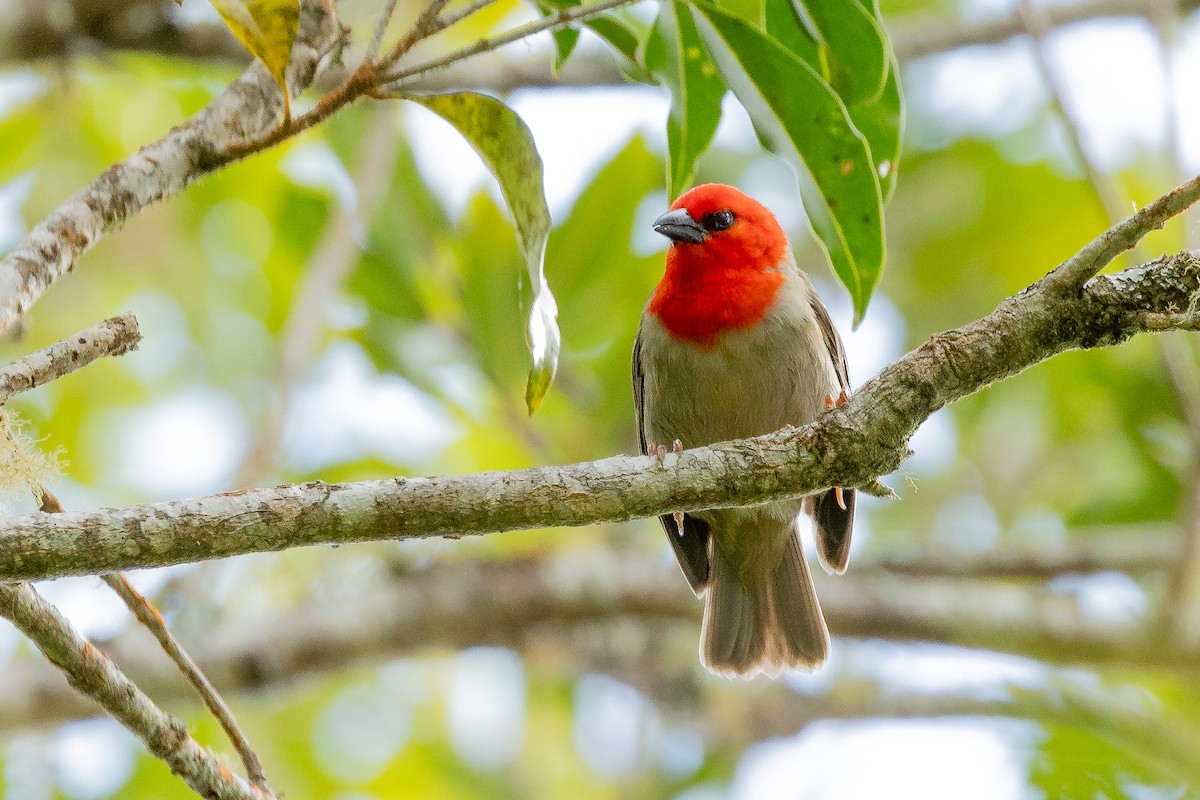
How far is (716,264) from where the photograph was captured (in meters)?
4.67

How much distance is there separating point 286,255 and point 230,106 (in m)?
3.83

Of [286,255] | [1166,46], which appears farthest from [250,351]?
[1166,46]

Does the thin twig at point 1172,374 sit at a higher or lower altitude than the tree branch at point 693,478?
higher

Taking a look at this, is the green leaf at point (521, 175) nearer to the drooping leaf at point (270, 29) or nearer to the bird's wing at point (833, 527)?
the drooping leaf at point (270, 29)

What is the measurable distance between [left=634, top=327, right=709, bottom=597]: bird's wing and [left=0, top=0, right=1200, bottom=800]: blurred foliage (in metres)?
0.99

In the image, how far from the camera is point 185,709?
537 centimetres

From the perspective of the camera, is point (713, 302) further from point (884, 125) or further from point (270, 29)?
point (270, 29)

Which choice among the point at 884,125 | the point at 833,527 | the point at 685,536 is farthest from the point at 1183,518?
the point at 884,125

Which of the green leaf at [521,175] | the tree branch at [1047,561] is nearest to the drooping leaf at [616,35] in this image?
the green leaf at [521,175]

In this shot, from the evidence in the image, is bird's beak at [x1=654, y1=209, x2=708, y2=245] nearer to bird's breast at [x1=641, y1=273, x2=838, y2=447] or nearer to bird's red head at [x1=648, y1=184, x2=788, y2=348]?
bird's red head at [x1=648, y1=184, x2=788, y2=348]

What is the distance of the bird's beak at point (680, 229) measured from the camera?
4777 millimetres

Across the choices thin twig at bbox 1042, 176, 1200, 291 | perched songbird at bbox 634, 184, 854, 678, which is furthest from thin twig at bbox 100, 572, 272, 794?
perched songbird at bbox 634, 184, 854, 678

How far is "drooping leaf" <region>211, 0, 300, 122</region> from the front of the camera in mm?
2359

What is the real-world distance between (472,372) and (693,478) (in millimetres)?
3854
